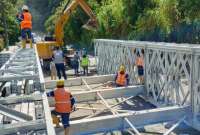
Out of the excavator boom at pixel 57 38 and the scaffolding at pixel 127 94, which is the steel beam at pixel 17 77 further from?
the excavator boom at pixel 57 38

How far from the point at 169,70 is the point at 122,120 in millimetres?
2708

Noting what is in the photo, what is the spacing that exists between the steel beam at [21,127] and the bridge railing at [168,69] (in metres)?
6.00

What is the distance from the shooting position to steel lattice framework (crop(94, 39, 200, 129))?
997cm

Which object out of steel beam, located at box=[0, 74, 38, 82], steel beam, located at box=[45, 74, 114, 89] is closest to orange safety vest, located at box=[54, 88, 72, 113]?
steel beam, located at box=[0, 74, 38, 82]

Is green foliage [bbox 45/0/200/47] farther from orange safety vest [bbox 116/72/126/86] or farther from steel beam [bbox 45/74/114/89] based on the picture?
orange safety vest [bbox 116/72/126/86]

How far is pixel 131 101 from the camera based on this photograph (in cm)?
1496

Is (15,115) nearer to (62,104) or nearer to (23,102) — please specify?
(23,102)

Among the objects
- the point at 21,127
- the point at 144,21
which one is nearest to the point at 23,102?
the point at 21,127

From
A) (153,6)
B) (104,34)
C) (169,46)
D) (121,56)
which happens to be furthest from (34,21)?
(169,46)

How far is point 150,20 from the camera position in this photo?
24.9 meters

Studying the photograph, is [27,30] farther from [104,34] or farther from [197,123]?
[104,34]

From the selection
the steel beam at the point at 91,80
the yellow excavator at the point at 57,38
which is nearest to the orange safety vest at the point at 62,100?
the steel beam at the point at 91,80

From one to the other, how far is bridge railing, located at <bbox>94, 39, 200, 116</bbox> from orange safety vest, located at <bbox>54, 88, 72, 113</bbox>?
3542 millimetres

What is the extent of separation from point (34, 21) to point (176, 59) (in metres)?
87.2
